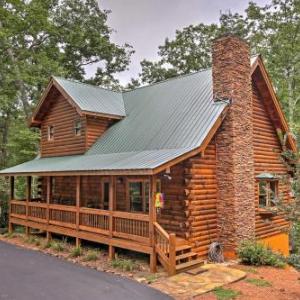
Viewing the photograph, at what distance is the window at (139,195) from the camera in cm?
1378

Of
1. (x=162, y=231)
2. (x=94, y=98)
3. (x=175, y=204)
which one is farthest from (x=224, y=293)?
(x=94, y=98)

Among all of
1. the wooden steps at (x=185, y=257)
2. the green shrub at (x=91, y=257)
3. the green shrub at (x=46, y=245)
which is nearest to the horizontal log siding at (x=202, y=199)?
the wooden steps at (x=185, y=257)

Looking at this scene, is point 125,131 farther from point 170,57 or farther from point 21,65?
point 170,57

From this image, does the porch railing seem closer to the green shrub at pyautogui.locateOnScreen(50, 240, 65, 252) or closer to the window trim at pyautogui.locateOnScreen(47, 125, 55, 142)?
the green shrub at pyautogui.locateOnScreen(50, 240, 65, 252)

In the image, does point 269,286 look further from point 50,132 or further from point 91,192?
point 50,132

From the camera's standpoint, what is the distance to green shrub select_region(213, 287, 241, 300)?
845 cm

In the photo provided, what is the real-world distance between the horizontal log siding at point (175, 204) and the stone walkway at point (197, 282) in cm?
186

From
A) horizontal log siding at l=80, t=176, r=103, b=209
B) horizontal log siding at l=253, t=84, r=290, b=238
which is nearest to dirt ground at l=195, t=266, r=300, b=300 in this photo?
horizontal log siding at l=253, t=84, r=290, b=238

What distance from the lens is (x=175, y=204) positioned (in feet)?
41.0

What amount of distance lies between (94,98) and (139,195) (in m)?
6.90

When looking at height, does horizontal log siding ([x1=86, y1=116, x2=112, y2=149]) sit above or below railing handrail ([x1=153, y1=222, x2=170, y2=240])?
above

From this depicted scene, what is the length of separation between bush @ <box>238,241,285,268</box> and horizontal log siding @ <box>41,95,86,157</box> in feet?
29.6

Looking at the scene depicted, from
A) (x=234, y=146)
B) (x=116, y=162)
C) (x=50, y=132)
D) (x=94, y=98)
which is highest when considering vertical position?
(x=94, y=98)

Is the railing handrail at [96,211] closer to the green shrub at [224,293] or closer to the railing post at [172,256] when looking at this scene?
the railing post at [172,256]
